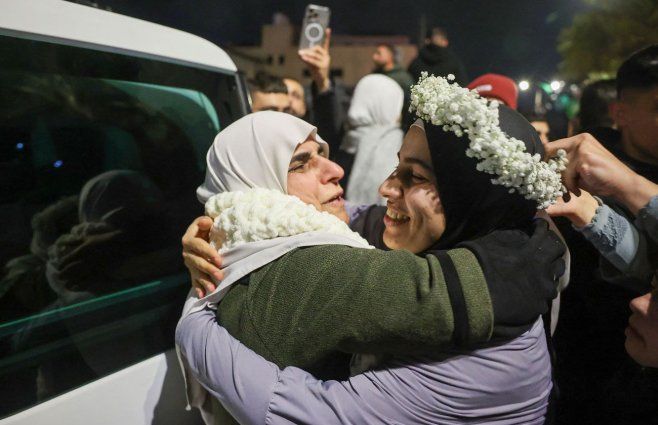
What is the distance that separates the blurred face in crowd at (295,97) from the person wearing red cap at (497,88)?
1.52 metres

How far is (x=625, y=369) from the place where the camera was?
178 centimetres

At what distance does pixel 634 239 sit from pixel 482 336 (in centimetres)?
86

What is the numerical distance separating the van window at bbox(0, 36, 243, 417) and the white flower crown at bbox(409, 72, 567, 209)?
45.3 inches

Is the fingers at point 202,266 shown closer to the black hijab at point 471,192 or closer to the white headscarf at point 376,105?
the black hijab at point 471,192

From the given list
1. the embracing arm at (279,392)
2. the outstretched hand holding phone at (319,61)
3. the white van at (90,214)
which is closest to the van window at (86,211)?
the white van at (90,214)

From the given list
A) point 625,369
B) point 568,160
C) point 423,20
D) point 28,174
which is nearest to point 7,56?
point 28,174

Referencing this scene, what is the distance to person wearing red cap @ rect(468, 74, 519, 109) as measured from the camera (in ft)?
12.0

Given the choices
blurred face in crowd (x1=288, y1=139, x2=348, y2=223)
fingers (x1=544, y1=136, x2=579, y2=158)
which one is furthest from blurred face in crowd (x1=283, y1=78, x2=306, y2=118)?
fingers (x1=544, y1=136, x2=579, y2=158)

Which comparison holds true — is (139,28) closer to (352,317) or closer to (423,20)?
(352,317)

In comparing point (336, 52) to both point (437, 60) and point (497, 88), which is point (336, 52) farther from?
point (497, 88)

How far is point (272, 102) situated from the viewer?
13.1 ft

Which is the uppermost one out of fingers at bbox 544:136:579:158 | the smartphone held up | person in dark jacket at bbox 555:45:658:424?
the smartphone held up

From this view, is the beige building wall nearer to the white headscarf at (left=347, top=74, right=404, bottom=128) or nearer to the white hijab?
the white headscarf at (left=347, top=74, right=404, bottom=128)

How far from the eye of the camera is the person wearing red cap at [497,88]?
366cm
